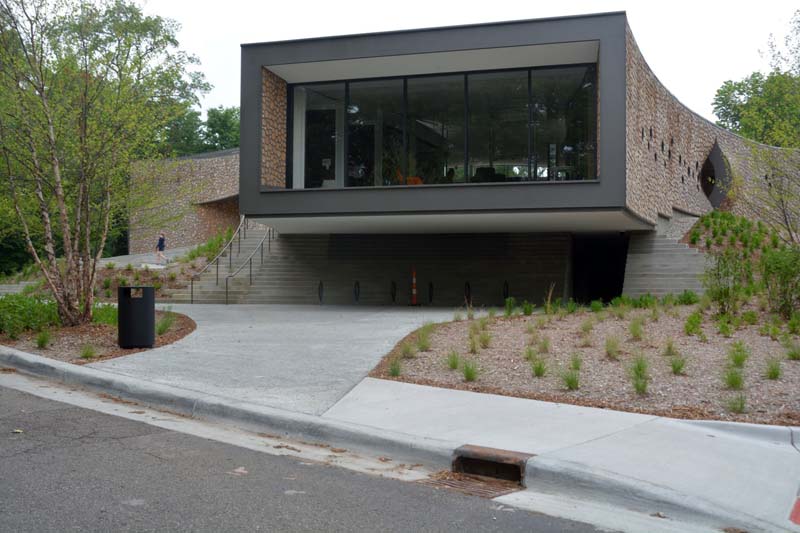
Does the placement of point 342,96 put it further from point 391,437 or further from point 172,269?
point 391,437

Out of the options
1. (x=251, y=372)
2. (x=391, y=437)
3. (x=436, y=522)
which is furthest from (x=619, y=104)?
(x=436, y=522)

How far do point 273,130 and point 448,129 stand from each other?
16.0ft

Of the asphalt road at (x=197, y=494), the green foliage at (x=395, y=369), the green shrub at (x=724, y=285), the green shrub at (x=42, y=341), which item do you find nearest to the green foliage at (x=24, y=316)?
the green shrub at (x=42, y=341)

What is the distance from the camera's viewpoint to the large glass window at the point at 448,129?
62.0 ft

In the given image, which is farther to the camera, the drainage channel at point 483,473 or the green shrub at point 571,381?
the green shrub at point 571,381

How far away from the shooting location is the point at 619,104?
17438mm

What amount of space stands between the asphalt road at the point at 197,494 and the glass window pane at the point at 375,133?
14139mm

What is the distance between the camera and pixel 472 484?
564 cm

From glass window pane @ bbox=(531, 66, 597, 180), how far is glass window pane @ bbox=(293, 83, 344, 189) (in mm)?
5638

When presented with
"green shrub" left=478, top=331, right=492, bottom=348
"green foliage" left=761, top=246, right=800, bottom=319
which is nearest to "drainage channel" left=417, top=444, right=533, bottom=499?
"green shrub" left=478, top=331, right=492, bottom=348

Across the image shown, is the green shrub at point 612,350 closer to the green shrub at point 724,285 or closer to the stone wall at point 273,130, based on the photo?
the green shrub at point 724,285

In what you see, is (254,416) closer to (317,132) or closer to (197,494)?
(197,494)

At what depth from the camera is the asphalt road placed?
14.6 ft

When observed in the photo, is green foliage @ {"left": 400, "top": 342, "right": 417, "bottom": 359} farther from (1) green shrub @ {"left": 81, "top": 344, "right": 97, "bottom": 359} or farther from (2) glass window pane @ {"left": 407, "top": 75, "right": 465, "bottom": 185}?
(2) glass window pane @ {"left": 407, "top": 75, "right": 465, "bottom": 185}
